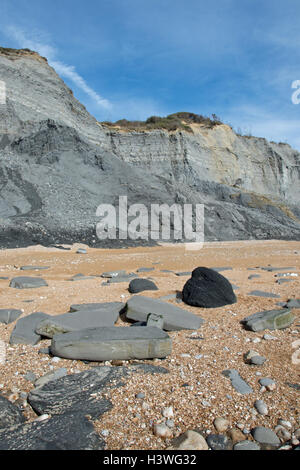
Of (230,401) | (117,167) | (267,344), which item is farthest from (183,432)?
(117,167)

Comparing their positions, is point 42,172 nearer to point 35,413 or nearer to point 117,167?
point 117,167

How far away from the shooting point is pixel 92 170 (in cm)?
2652

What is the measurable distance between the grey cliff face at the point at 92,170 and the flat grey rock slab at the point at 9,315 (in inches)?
493

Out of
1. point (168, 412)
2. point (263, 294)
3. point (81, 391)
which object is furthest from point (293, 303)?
point (81, 391)

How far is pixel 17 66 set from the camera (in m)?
32.2

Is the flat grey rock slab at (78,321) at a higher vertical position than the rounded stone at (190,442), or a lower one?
higher

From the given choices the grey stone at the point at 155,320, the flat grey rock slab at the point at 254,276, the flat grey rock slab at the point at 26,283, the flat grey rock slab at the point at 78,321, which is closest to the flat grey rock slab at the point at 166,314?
the grey stone at the point at 155,320

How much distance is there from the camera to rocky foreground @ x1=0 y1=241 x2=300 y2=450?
2262mm

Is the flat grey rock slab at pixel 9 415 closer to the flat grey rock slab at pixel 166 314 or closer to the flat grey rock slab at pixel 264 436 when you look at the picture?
the flat grey rock slab at pixel 264 436

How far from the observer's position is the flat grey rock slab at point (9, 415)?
2432mm

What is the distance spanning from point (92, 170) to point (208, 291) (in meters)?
22.6

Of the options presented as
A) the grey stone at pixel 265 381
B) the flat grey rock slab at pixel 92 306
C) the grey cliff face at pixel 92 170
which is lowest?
the grey stone at pixel 265 381

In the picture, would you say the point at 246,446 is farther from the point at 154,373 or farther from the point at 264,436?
the point at 154,373

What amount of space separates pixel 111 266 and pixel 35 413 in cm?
884
